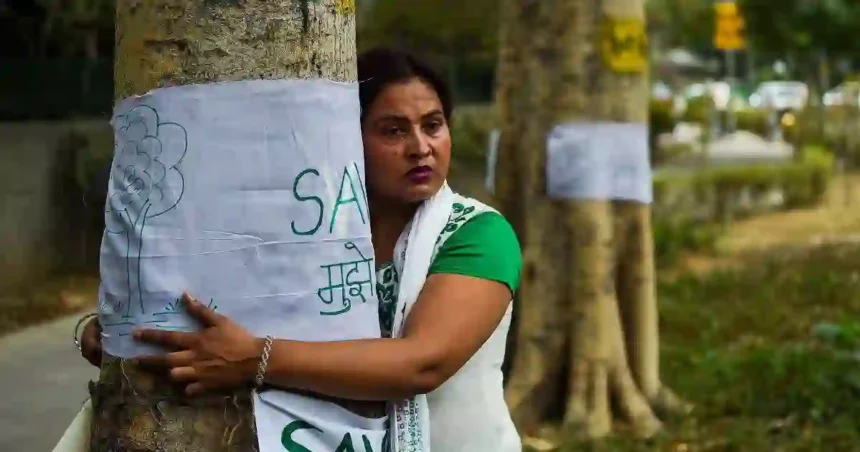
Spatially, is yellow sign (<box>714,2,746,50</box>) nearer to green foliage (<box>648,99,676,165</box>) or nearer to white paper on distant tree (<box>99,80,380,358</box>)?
green foliage (<box>648,99,676,165</box>)

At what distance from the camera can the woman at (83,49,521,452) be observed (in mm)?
1829

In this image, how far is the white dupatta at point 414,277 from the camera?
201 centimetres

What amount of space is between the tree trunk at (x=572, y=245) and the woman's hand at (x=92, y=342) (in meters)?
3.39

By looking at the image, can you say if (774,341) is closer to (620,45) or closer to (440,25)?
(620,45)

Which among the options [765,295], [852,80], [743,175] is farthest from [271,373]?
[852,80]

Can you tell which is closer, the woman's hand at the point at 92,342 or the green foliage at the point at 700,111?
the woman's hand at the point at 92,342

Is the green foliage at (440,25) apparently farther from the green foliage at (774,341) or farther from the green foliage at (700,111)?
the green foliage at (700,111)

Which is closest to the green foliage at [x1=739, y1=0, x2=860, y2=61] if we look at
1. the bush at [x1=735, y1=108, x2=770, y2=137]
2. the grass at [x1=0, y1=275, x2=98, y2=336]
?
the bush at [x1=735, y1=108, x2=770, y2=137]

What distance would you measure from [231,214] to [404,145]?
0.45m

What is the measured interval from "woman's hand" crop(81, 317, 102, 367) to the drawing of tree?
0.31m

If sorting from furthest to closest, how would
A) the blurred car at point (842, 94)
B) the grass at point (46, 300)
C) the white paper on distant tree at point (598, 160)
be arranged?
1. the blurred car at point (842, 94)
2. the grass at point (46, 300)
3. the white paper on distant tree at point (598, 160)

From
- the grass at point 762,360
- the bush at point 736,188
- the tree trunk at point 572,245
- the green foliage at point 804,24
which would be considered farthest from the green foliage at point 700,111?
the tree trunk at point 572,245

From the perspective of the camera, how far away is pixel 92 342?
85.7 inches

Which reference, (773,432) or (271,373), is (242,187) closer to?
(271,373)
